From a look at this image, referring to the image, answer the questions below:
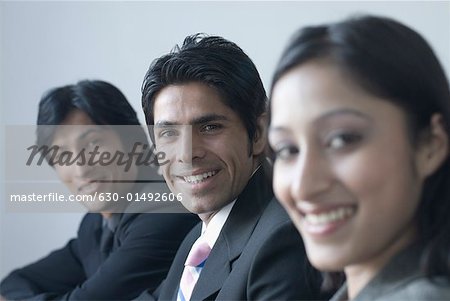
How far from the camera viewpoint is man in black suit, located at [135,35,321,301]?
130cm

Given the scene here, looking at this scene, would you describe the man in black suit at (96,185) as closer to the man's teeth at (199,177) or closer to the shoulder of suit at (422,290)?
the man's teeth at (199,177)

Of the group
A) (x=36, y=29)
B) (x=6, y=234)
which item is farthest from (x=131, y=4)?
(x=6, y=234)

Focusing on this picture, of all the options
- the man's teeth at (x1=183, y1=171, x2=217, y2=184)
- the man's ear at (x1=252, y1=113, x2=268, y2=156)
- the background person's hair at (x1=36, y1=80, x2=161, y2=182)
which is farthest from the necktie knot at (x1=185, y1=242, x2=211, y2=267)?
the background person's hair at (x1=36, y1=80, x2=161, y2=182)

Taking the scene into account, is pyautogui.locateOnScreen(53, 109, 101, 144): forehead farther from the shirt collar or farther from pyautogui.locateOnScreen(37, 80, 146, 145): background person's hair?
the shirt collar

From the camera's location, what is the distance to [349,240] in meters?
0.75

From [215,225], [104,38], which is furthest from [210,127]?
[104,38]

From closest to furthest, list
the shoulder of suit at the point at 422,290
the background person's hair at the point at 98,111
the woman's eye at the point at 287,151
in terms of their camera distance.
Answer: the shoulder of suit at the point at 422,290 → the woman's eye at the point at 287,151 → the background person's hair at the point at 98,111

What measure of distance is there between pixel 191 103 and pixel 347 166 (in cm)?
66

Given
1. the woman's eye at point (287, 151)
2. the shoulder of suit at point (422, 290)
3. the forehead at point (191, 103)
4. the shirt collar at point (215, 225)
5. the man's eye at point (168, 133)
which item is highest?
the woman's eye at point (287, 151)

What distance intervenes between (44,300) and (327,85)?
1.29m

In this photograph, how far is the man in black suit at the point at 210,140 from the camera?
1.30m

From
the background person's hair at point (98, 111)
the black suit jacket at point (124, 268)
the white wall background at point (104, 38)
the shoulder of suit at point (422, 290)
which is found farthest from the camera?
the background person's hair at point (98, 111)

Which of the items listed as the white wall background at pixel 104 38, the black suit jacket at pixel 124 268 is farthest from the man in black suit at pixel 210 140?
the white wall background at pixel 104 38

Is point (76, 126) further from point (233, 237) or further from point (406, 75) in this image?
point (406, 75)
